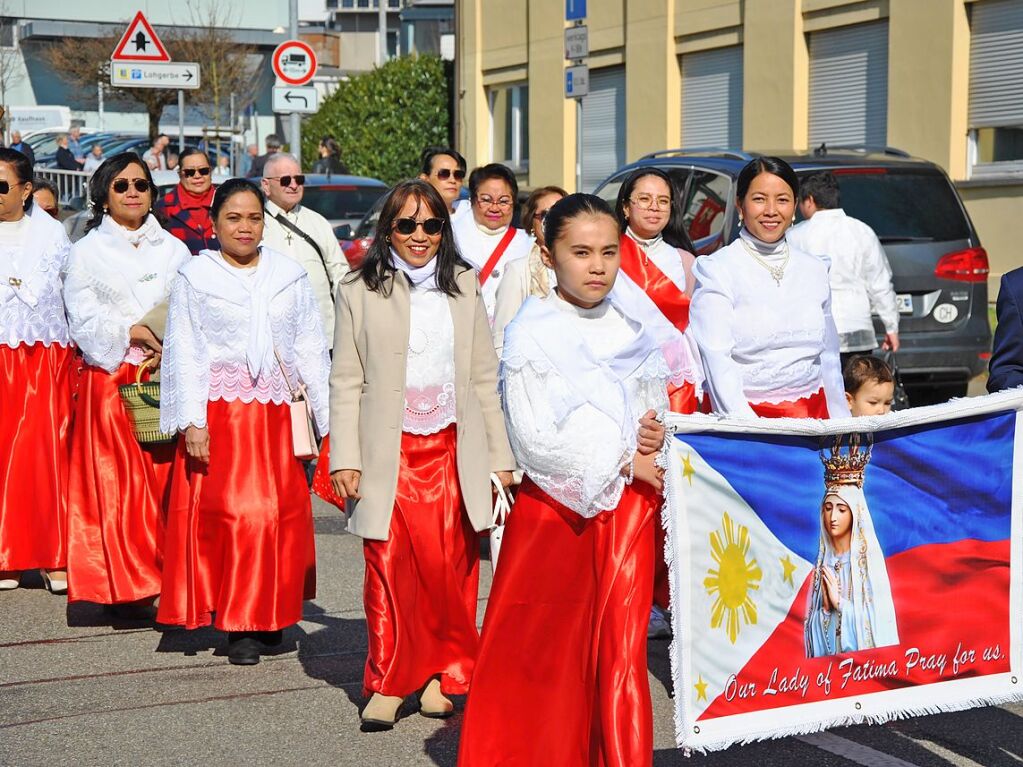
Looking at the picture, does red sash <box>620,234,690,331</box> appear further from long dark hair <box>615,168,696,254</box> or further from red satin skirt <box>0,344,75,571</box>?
red satin skirt <box>0,344,75,571</box>

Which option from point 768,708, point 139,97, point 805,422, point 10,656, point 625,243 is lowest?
point 10,656

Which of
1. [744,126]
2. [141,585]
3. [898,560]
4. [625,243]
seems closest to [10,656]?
[141,585]

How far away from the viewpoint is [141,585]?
8070mm

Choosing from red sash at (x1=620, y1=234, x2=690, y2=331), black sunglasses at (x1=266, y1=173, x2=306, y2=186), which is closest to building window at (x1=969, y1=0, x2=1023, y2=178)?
black sunglasses at (x1=266, y1=173, x2=306, y2=186)

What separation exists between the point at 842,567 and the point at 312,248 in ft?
20.3

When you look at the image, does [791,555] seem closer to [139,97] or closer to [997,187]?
[997,187]

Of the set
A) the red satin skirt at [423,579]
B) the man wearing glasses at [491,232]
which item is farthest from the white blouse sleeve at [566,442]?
the man wearing glasses at [491,232]

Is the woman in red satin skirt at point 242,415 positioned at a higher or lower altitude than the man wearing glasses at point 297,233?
lower

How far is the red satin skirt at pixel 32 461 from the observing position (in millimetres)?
8719

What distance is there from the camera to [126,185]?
8.14 meters

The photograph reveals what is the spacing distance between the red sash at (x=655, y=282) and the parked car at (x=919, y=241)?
495cm

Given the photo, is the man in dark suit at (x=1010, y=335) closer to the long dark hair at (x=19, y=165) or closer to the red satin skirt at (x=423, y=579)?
the red satin skirt at (x=423, y=579)

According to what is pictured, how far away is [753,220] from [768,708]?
2.26 meters

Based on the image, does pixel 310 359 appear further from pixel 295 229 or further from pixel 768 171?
pixel 295 229
